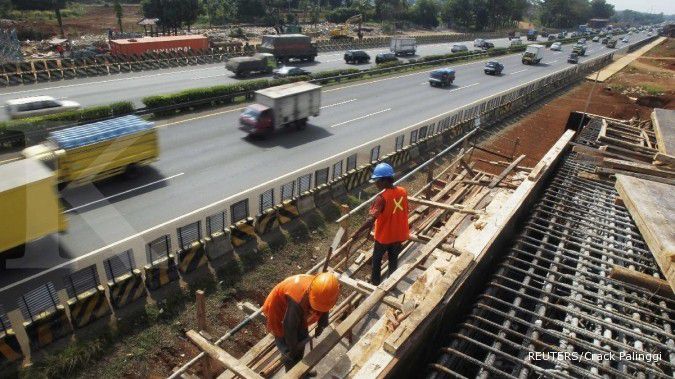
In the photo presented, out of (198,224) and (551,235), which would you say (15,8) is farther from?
(551,235)

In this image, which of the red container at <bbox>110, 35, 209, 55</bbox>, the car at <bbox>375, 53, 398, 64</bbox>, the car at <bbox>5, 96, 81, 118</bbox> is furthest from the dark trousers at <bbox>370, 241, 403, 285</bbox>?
the car at <bbox>375, 53, 398, 64</bbox>

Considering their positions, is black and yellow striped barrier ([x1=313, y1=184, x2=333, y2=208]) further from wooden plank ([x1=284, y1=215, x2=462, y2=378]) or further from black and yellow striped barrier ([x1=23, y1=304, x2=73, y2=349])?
wooden plank ([x1=284, y1=215, x2=462, y2=378])

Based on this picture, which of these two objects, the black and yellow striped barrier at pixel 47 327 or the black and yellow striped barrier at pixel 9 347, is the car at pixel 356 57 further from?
the black and yellow striped barrier at pixel 9 347

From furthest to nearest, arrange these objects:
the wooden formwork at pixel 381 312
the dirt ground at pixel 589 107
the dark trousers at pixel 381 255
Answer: the dirt ground at pixel 589 107
the dark trousers at pixel 381 255
the wooden formwork at pixel 381 312

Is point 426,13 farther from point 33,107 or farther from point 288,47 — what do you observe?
point 33,107

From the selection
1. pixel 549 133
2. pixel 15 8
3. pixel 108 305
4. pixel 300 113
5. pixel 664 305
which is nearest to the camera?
pixel 664 305

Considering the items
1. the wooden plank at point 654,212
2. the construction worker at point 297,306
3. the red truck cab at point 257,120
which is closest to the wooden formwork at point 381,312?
the construction worker at point 297,306

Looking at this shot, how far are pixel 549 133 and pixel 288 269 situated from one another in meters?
23.2

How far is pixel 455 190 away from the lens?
→ 13.6 m

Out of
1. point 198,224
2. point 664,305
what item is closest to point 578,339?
point 664,305

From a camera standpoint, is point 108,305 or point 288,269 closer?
point 108,305

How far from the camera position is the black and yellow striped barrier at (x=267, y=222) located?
1359 cm

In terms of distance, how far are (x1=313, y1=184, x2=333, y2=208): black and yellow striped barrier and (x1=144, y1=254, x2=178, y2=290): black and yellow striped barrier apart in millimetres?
6057

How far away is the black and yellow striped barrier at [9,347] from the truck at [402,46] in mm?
54616
